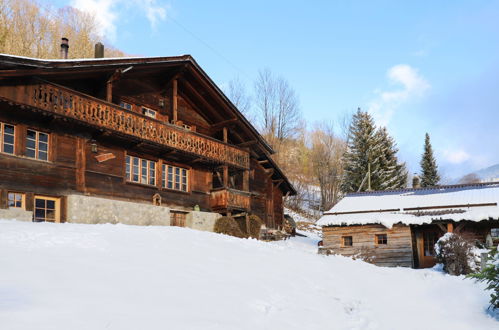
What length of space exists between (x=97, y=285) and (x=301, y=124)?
55.0 meters

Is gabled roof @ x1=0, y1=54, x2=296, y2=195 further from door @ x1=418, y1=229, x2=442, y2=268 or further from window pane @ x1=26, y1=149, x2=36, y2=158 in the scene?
door @ x1=418, y1=229, x2=442, y2=268

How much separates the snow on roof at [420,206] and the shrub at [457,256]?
162 inches

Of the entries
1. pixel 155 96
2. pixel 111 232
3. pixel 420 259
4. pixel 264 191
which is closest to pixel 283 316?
pixel 111 232

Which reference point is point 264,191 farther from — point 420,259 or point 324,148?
point 324,148

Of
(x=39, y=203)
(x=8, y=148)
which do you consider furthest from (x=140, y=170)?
(x=8, y=148)

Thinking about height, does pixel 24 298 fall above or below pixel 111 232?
below

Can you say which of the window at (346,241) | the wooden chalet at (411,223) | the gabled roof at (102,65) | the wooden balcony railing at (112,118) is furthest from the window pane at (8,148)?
the window at (346,241)

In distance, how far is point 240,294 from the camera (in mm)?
8820

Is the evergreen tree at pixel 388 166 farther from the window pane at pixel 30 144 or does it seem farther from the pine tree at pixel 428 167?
the window pane at pixel 30 144

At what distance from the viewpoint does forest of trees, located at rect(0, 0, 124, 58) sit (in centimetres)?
3694

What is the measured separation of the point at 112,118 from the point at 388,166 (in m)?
33.5

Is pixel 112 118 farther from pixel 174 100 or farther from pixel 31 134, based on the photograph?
pixel 174 100

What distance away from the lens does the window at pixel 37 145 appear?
15820mm

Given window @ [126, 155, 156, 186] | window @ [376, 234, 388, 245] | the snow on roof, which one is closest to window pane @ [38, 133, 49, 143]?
window @ [126, 155, 156, 186]
